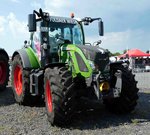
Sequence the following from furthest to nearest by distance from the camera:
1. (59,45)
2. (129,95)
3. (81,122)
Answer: (59,45)
(129,95)
(81,122)

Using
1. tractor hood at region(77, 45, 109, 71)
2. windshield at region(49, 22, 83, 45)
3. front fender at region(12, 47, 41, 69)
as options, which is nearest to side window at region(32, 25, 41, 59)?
front fender at region(12, 47, 41, 69)

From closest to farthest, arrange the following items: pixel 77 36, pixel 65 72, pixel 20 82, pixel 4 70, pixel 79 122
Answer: pixel 65 72 < pixel 79 122 < pixel 77 36 < pixel 20 82 < pixel 4 70

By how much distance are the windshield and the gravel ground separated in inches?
80.2

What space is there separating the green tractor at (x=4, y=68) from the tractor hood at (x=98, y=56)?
490 cm

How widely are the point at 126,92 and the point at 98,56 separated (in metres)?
1.26

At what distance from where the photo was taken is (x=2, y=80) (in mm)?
12391

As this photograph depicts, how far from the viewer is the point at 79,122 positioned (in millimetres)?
7953

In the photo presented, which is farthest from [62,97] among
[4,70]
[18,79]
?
[4,70]

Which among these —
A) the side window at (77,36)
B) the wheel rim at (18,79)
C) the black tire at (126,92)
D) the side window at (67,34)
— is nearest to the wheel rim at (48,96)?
the black tire at (126,92)

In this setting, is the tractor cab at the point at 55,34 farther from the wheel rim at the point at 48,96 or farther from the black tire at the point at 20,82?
the wheel rim at the point at 48,96

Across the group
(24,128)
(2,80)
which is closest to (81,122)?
(24,128)

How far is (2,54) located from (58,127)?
5.62 meters

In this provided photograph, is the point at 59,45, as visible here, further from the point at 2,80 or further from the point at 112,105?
the point at 2,80

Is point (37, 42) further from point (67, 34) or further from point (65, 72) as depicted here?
point (65, 72)
